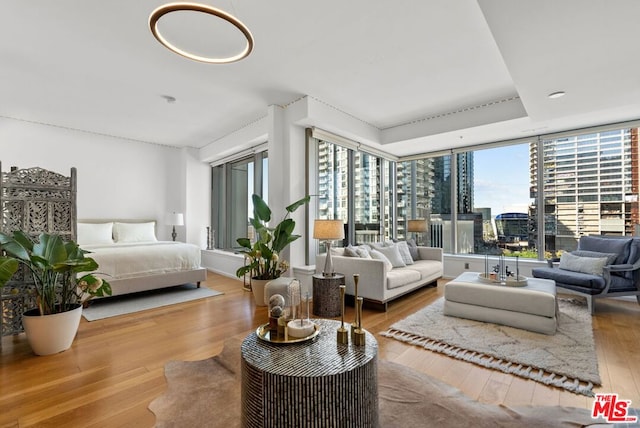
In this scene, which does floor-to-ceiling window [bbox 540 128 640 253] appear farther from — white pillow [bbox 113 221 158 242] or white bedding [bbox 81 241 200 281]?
white pillow [bbox 113 221 158 242]

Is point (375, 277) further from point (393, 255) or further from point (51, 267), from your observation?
point (51, 267)

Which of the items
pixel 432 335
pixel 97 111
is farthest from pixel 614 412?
pixel 97 111

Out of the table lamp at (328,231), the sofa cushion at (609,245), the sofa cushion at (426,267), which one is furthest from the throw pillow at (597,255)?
the table lamp at (328,231)

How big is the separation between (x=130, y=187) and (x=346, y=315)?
5353 millimetres

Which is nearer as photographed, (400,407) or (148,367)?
(400,407)

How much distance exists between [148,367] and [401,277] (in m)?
2.95

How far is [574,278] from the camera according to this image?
373 cm

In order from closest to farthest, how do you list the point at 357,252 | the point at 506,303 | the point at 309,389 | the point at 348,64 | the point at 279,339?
1. the point at 309,389
2. the point at 279,339
3. the point at 506,303
4. the point at 348,64
5. the point at 357,252

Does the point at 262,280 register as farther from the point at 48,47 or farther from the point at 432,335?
the point at 48,47

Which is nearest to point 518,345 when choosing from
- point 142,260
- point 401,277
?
point 401,277

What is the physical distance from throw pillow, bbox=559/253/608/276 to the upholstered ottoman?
0.81m

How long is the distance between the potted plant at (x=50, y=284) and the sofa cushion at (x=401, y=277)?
3173 mm

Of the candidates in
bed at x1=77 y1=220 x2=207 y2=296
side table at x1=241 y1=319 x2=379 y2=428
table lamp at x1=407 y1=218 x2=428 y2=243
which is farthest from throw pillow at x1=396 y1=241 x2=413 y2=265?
side table at x1=241 y1=319 x2=379 y2=428

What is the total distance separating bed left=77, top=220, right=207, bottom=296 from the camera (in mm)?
4199
